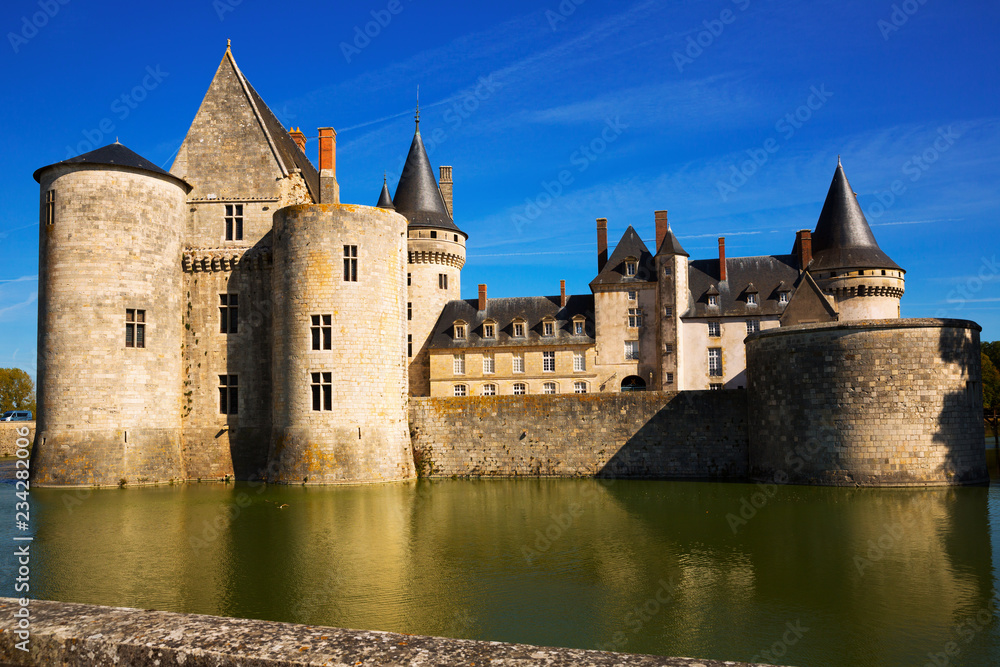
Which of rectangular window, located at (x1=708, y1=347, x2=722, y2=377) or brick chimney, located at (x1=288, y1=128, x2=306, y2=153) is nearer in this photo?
brick chimney, located at (x1=288, y1=128, x2=306, y2=153)

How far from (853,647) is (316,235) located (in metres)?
17.4

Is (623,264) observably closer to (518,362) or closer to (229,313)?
(518,362)

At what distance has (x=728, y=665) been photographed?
3492 millimetres

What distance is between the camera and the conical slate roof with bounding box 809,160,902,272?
117ft

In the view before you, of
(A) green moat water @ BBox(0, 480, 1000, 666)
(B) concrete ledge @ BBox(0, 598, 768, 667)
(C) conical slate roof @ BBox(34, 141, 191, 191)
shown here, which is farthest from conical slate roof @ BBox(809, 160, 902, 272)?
(B) concrete ledge @ BBox(0, 598, 768, 667)

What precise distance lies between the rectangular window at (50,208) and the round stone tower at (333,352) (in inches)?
242

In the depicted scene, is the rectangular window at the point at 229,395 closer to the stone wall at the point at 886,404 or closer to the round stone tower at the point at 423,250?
the round stone tower at the point at 423,250

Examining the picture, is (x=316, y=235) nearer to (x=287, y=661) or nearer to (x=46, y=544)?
(x=46, y=544)

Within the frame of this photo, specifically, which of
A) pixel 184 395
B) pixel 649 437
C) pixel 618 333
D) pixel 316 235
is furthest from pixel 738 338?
pixel 184 395

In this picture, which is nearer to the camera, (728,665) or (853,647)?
(728,665)

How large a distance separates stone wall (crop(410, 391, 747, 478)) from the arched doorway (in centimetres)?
1371

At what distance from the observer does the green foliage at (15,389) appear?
54500 millimetres

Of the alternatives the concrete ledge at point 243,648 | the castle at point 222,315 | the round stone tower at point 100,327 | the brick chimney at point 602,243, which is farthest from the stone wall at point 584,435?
the concrete ledge at point 243,648

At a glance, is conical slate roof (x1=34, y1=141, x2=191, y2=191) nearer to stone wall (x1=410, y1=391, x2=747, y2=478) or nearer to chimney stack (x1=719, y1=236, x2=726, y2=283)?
stone wall (x1=410, y1=391, x2=747, y2=478)
